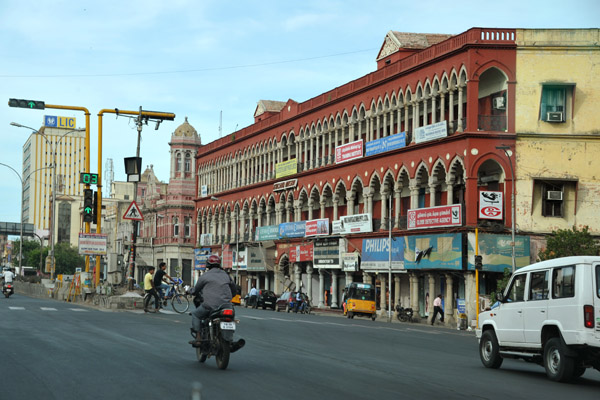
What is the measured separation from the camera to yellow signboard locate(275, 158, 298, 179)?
6825 centimetres

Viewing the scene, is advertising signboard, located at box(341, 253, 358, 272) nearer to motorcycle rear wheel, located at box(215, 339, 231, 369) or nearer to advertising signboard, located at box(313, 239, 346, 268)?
advertising signboard, located at box(313, 239, 346, 268)

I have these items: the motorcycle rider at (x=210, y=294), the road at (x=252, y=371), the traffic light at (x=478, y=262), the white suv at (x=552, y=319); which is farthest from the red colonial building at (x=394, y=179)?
the motorcycle rider at (x=210, y=294)

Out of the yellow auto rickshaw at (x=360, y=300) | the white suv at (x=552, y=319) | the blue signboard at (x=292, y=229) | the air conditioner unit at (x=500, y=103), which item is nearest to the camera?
the white suv at (x=552, y=319)

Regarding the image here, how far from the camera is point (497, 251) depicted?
4438cm

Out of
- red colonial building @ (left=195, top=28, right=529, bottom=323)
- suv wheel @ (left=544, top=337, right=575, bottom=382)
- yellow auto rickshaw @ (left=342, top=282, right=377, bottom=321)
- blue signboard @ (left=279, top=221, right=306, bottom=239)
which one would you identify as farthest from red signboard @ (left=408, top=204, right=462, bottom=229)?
suv wheel @ (left=544, top=337, right=575, bottom=382)

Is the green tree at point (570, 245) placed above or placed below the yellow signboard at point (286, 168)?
below

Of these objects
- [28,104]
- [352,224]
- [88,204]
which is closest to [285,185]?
[352,224]

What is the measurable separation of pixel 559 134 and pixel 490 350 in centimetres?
3089

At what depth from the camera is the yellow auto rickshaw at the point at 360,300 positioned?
4831cm

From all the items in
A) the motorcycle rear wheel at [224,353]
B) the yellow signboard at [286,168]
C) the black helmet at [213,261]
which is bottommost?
the motorcycle rear wheel at [224,353]

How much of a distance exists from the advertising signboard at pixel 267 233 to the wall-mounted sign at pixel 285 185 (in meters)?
3.09

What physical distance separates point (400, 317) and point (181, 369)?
35.9 meters

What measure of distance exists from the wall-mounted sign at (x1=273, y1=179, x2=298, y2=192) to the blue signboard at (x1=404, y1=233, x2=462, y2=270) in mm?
18988

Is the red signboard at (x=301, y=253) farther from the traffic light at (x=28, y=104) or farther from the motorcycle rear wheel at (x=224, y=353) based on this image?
the motorcycle rear wheel at (x=224, y=353)
